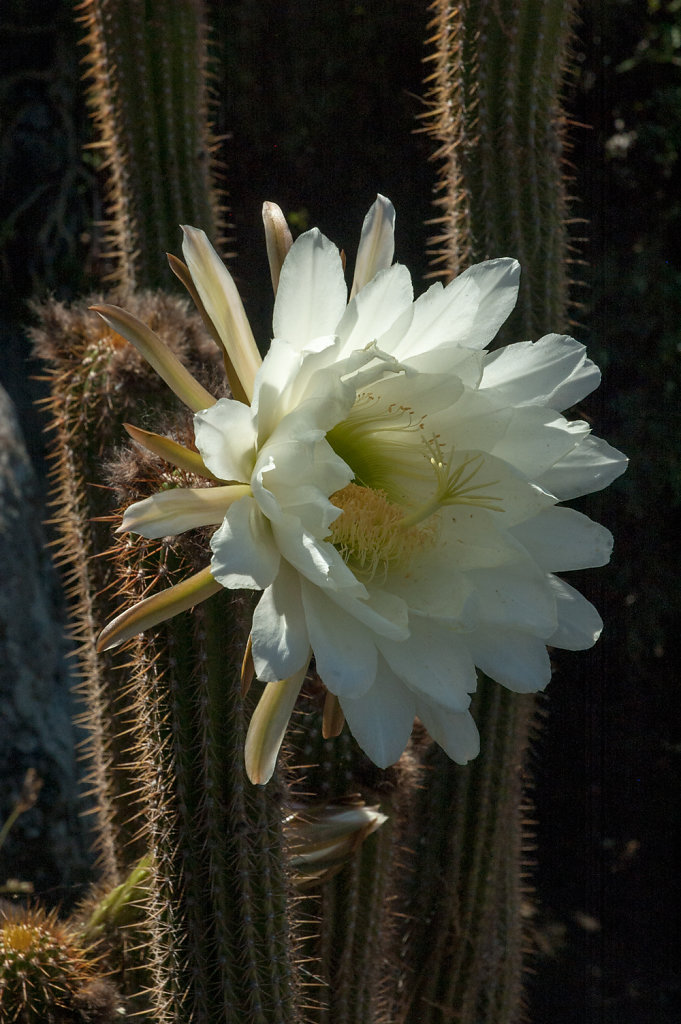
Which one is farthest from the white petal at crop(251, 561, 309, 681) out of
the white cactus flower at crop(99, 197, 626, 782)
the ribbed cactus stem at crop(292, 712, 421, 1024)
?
the ribbed cactus stem at crop(292, 712, 421, 1024)

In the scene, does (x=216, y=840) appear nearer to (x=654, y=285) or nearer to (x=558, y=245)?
(x=558, y=245)

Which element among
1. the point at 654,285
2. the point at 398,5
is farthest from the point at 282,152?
the point at 654,285

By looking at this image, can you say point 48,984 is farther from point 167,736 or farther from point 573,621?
point 573,621

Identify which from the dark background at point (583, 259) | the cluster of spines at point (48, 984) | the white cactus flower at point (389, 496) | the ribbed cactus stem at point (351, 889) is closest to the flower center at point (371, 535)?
the white cactus flower at point (389, 496)

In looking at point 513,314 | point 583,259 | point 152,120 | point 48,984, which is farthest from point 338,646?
point 583,259

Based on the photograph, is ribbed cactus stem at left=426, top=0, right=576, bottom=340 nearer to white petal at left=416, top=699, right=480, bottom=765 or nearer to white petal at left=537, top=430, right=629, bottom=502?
white petal at left=537, top=430, right=629, bottom=502

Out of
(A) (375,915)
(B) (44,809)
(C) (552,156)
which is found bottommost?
(B) (44,809)
